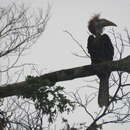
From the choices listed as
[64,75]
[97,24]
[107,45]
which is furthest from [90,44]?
[64,75]

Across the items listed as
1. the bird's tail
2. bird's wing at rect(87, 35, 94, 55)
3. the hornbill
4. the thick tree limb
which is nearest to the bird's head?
the hornbill

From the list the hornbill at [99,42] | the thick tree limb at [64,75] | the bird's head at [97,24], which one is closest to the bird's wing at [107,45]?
the hornbill at [99,42]

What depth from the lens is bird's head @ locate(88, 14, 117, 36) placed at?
7586 millimetres

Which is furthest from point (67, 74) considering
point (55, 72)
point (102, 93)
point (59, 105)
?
point (102, 93)

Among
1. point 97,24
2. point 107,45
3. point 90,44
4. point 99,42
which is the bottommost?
point 107,45

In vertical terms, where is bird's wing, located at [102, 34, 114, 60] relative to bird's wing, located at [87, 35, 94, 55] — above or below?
below

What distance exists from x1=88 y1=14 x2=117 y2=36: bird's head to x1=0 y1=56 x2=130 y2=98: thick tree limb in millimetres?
2515

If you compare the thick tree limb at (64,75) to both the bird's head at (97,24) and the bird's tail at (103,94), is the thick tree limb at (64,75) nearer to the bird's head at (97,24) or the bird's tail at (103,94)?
the bird's tail at (103,94)

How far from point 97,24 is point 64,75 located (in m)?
2.71

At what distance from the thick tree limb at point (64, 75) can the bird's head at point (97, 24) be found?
99.0 inches

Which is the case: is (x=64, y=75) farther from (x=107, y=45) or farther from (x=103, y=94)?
(x=107, y=45)

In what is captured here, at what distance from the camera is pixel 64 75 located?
17.2 ft

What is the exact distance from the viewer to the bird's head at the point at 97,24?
7.59 m

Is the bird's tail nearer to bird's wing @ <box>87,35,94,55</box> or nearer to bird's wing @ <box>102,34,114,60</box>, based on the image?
bird's wing @ <box>102,34,114,60</box>
